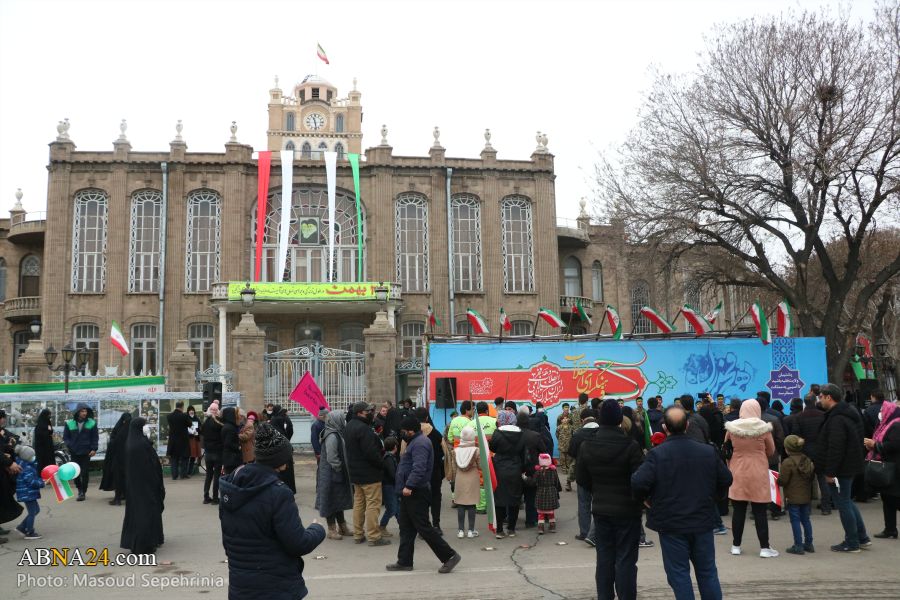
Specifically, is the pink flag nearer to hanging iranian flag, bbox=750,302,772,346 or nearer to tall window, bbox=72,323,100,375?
hanging iranian flag, bbox=750,302,772,346

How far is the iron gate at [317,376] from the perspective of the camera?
21266 millimetres

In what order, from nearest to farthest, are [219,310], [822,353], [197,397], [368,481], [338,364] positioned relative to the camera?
1. [368,481]
2. [197,397]
3. [822,353]
4. [338,364]
5. [219,310]

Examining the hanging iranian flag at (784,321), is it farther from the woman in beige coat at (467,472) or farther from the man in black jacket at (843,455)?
the woman in beige coat at (467,472)

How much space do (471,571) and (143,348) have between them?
27.5 meters

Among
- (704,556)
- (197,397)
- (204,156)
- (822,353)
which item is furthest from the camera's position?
(204,156)

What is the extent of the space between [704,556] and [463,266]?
94.4ft

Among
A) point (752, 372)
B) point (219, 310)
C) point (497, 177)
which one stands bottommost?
point (752, 372)

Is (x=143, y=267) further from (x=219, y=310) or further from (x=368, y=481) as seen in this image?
(x=368, y=481)

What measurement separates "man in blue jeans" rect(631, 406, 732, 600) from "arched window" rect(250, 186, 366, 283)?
2859 centimetres

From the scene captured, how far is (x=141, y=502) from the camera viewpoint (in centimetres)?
863

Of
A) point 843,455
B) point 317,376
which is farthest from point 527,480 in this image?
point 317,376

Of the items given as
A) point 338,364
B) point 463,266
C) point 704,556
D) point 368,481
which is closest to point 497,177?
point 463,266

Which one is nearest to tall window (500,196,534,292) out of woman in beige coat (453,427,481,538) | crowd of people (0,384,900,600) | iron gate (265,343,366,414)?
iron gate (265,343,366,414)

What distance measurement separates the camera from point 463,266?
3416cm
